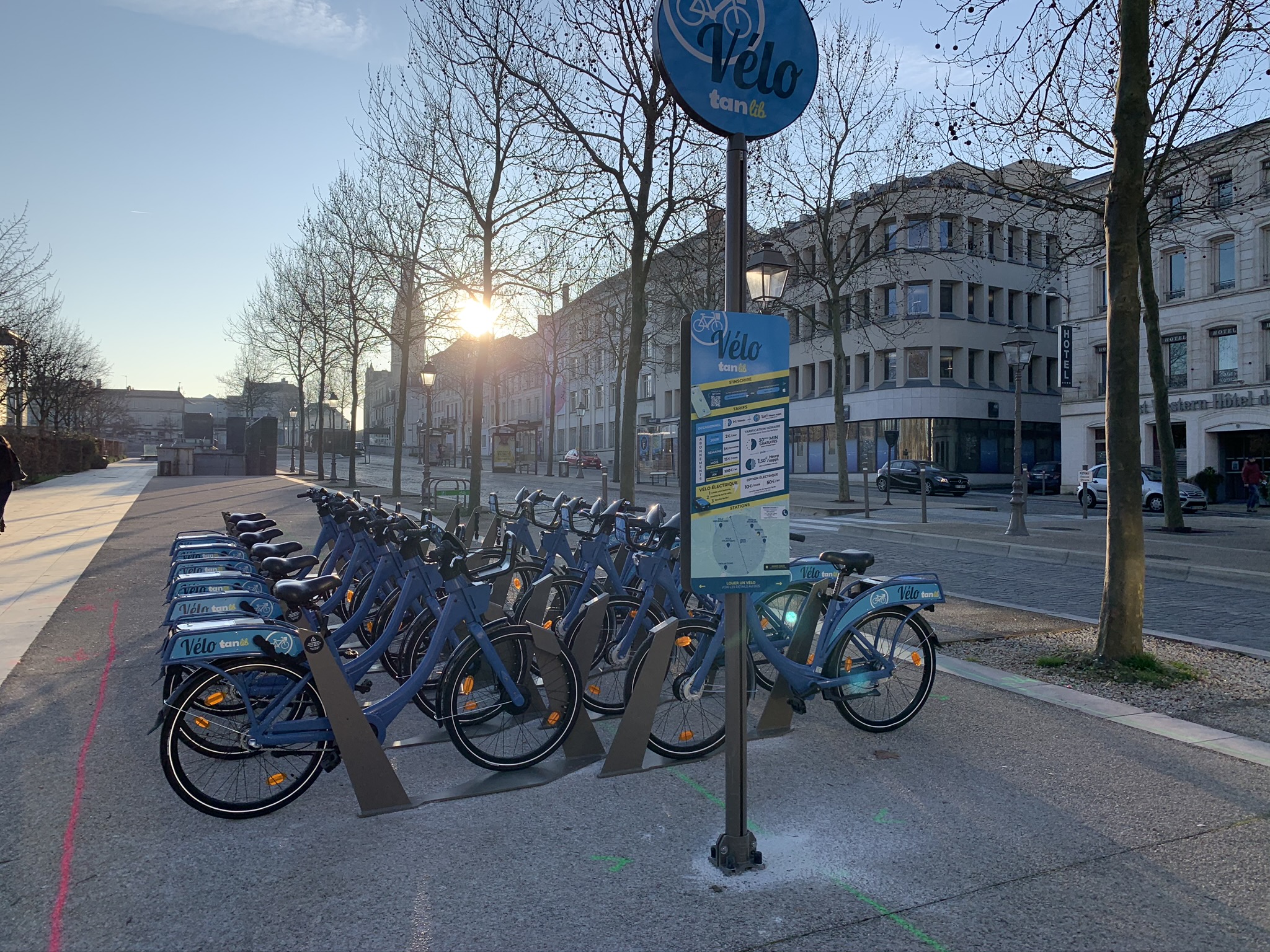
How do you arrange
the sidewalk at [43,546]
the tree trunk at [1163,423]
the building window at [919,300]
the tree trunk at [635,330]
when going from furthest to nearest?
the building window at [919,300]
the tree trunk at [1163,423]
the tree trunk at [635,330]
the sidewalk at [43,546]

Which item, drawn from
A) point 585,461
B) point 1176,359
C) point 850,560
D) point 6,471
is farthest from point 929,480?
point 850,560

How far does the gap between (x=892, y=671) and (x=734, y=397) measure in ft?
7.86

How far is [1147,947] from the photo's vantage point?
2.71 m

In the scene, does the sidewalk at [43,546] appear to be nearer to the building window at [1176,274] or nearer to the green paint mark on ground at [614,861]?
the green paint mark on ground at [614,861]

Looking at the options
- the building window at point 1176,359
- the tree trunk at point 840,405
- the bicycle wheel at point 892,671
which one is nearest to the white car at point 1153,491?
the tree trunk at point 840,405

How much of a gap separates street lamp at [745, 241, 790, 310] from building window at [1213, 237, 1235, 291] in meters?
26.8

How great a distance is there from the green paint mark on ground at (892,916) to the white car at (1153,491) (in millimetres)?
22495

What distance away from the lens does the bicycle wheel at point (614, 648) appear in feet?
16.7

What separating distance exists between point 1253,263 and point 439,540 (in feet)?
117

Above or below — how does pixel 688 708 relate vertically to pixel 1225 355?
below

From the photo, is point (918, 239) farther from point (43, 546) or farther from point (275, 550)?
point (275, 550)

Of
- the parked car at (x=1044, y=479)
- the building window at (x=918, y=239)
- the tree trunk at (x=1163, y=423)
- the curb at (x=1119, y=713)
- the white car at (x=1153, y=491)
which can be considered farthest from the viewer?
the building window at (x=918, y=239)

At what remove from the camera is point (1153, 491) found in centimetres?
2616

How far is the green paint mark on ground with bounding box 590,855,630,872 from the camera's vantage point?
3.24 meters
